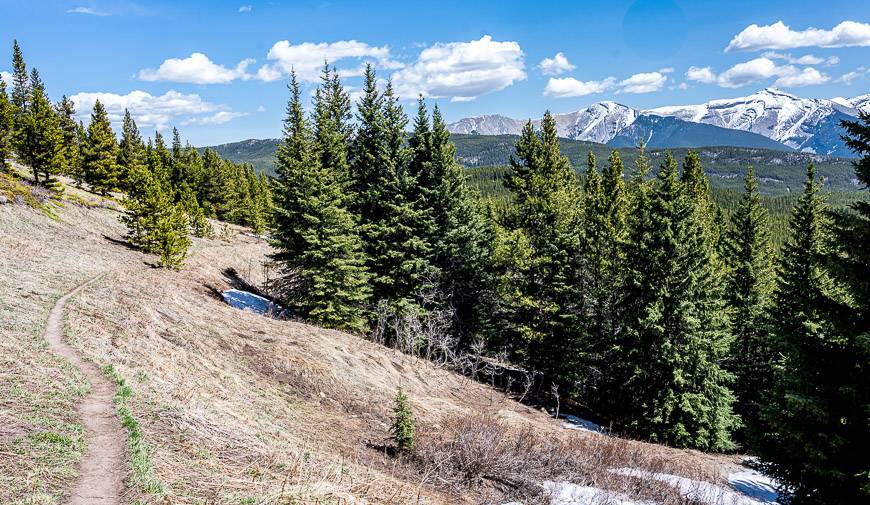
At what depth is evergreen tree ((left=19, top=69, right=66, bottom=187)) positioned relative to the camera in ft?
116

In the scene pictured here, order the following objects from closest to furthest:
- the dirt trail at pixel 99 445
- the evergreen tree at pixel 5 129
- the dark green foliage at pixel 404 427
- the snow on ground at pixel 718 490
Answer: the dirt trail at pixel 99 445
the dark green foliage at pixel 404 427
the snow on ground at pixel 718 490
the evergreen tree at pixel 5 129

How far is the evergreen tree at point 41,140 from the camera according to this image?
116ft

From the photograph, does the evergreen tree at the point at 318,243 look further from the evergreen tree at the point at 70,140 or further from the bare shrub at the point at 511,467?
the evergreen tree at the point at 70,140

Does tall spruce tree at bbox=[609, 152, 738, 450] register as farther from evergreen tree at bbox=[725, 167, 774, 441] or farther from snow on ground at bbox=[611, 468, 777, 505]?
evergreen tree at bbox=[725, 167, 774, 441]

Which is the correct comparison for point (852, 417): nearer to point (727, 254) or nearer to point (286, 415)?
point (286, 415)

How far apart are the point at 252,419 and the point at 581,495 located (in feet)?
23.5

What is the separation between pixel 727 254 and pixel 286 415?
35.4 meters

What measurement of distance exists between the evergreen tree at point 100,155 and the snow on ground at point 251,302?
28406 mm

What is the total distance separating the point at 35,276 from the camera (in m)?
17.3

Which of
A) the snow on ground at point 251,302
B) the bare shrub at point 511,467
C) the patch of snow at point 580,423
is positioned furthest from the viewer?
the snow on ground at point 251,302

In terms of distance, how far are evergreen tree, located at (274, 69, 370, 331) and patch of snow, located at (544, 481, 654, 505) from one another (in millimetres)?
16165

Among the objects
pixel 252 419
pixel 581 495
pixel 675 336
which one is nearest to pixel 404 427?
pixel 252 419

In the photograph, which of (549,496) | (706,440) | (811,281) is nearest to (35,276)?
(549,496)

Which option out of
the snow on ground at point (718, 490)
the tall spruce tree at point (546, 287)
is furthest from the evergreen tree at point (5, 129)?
the snow on ground at point (718, 490)
